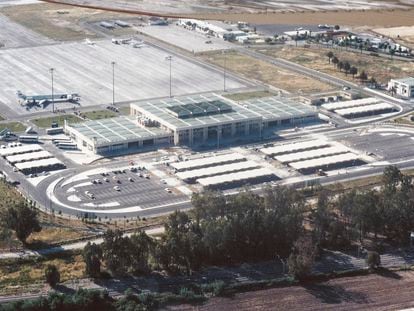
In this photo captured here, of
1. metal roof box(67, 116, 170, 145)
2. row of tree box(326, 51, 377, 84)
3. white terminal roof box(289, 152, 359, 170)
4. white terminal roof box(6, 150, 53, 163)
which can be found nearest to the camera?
white terminal roof box(289, 152, 359, 170)

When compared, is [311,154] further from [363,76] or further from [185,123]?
[363,76]

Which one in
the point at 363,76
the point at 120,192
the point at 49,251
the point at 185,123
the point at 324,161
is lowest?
the point at 49,251

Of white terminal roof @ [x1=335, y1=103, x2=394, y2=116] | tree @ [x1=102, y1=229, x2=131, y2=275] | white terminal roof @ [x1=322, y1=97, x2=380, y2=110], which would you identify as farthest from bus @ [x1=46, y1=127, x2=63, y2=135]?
tree @ [x1=102, y1=229, x2=131, y2=275]

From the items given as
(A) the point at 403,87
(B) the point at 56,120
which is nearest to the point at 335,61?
(A) the point at 403,87

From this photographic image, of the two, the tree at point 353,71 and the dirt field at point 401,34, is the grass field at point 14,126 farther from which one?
the dirt field at point 401,34

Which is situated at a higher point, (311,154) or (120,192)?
(311,154)

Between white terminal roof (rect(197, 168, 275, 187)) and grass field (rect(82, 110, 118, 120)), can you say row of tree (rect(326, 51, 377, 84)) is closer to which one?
grass field (rect(82, 110, 118, 120))

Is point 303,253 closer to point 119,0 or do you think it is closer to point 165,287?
point 165,287

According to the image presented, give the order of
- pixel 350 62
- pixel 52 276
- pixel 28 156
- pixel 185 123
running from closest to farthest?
pixel 52 276 → pixel 28 156 → pixel 185 123 → pixel 350 62
